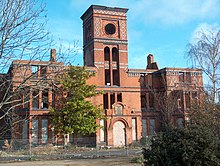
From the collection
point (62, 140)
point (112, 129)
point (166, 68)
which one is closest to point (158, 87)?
point (166, 68)

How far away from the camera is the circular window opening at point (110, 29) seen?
48.6 meters

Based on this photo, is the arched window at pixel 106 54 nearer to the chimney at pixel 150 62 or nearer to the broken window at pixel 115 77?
the broken window at pixel 115 77

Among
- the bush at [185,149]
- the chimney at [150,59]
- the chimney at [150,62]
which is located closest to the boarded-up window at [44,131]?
the chimney at [150,62]

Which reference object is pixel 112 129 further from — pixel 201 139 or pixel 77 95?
pixel 201 139

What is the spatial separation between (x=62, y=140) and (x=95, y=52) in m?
13.4

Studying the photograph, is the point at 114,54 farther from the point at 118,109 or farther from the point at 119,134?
the point at 119,134

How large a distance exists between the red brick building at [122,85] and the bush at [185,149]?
31.5 metres

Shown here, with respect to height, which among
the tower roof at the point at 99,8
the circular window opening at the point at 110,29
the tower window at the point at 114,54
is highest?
the tower roof at the point at 99,8

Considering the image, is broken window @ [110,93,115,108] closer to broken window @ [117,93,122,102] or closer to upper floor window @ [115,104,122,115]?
broken window @ [117,93,122,102]

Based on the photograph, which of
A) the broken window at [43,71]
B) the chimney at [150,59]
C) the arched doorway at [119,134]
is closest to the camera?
the broken window at [43,71]

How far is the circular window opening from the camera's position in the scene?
160 ft

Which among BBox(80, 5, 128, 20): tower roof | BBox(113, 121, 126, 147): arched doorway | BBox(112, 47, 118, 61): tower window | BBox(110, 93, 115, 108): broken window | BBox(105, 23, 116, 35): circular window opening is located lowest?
BBox(113, 121, 126, 147): arched doorway

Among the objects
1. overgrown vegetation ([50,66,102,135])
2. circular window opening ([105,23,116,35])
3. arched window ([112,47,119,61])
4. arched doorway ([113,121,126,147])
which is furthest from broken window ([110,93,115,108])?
circular window opening ([105,23,116,35])

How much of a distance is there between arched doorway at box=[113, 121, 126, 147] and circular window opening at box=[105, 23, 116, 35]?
544 inches
